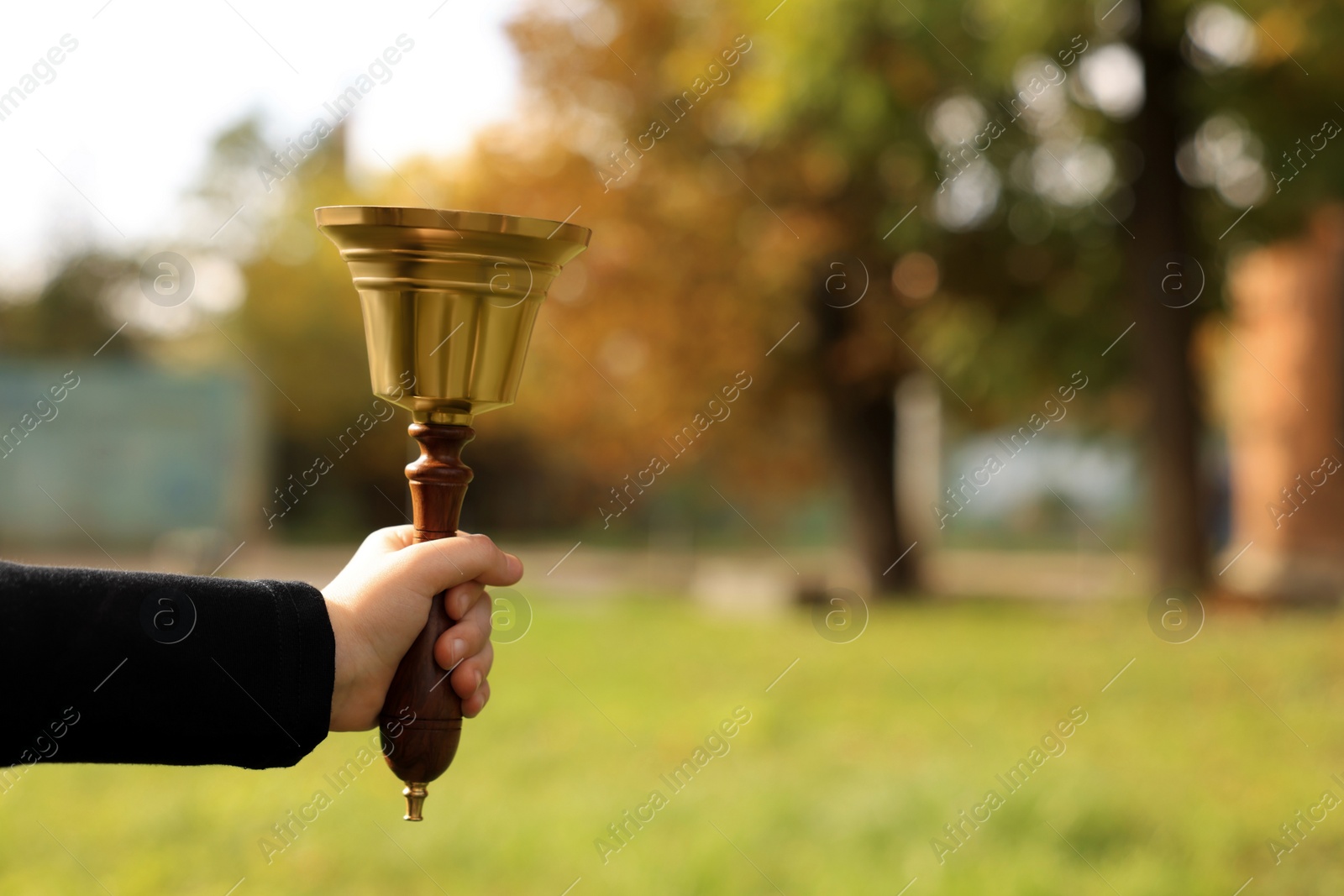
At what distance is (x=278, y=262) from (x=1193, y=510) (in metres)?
22.5

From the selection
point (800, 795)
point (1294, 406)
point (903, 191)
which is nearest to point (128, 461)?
point (903, 191)

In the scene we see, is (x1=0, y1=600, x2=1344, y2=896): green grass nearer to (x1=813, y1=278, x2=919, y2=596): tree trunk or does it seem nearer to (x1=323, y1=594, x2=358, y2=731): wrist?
(x1=323, y1=594, x2=358, y2=731): wrist

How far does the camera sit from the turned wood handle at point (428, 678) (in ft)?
5.18

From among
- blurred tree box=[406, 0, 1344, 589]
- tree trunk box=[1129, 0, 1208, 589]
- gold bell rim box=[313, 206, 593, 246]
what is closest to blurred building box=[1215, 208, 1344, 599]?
blurred tree box=[406, 0, 1344, 589]

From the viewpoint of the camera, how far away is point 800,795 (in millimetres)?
5691

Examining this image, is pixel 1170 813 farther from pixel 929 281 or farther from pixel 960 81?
pixel 929 281

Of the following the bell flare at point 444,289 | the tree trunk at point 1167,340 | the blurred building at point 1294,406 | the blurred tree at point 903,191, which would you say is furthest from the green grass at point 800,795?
the blurred building at point 1294,406

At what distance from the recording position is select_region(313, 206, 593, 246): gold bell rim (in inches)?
58.6

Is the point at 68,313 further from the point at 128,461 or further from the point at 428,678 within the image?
the point at 428,678

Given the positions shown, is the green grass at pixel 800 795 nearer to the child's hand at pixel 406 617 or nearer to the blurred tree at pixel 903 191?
the child's hand at pixel 406 617

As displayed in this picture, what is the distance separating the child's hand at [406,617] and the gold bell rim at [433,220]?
40 centimetres

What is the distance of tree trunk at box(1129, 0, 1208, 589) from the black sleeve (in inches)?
445

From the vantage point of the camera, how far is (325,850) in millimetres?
5047

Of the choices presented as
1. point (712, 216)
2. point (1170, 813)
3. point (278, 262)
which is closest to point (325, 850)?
point (1170, 813)
